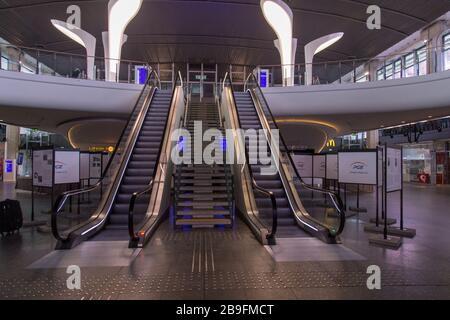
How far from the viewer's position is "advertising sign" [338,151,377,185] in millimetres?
6600

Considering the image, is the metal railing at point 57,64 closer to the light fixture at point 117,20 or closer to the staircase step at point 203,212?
the light fixture at point 117,20

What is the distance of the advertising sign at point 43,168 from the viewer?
6281 mm

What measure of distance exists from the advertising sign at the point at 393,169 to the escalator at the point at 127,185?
4610mm

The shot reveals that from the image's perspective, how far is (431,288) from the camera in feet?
10.3

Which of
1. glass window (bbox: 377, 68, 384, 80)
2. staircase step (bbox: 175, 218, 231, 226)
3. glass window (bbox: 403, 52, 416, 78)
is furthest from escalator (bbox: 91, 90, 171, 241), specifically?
glass window (bbox: 403, 52, 416, 78)

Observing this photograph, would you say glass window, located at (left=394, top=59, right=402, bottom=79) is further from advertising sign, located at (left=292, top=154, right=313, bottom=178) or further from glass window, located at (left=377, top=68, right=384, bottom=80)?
advertising sign, located at (left=292, top=154, right=313, bottom=178)

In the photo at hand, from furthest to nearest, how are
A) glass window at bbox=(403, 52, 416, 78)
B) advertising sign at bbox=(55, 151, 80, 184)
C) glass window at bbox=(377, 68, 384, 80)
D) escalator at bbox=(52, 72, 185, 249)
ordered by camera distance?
glass window at bbox=(377, 68, 384, 80) < glass window at bbox=(403, 52, 416, 78) < advertising sign at bbox=(55, 151, 80, 184) < escalator at bbox=(52, 72, 185, 249)

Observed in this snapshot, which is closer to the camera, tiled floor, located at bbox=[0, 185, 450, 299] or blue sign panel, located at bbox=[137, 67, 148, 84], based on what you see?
tiled floor, located at bbox=[0, 185, 450, 299]

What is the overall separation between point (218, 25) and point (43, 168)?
12877 millimetres

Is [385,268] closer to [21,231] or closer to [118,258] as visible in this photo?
[118,258]

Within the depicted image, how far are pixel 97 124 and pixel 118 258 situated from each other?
1315cm

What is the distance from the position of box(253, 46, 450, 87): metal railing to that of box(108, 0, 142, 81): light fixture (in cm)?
598

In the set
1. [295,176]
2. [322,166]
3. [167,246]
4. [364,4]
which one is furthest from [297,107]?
[167,246]

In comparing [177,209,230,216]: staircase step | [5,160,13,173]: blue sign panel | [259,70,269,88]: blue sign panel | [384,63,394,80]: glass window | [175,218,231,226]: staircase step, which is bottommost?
[175,218,231,226]: staircase step
